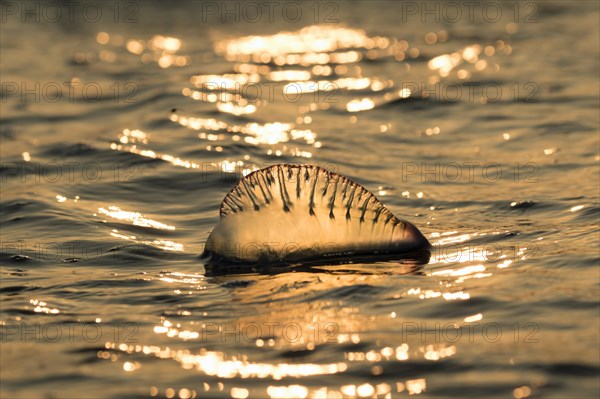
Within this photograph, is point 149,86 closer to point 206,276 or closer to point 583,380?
point 206,276

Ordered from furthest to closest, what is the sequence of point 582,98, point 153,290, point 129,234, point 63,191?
1. point 582,98
2. point 63,191
3. point 129,234
4. point 153,290

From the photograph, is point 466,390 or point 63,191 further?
point 63,191

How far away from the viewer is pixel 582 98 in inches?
371

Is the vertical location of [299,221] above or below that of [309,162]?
below

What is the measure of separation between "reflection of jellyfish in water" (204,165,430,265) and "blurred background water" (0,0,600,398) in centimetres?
15

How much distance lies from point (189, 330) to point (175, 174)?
308cm

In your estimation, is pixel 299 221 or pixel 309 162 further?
pixel 309 162

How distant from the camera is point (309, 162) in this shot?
7.75m

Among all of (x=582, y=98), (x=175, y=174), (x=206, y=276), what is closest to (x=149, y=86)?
(x=175, y=174)

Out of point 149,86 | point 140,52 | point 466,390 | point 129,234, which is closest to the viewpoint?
point 466,390

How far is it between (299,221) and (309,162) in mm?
2510

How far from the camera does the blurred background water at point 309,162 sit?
4047mm

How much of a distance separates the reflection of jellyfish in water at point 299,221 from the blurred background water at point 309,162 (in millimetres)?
150

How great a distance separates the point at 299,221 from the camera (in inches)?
207
